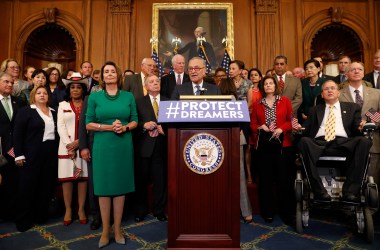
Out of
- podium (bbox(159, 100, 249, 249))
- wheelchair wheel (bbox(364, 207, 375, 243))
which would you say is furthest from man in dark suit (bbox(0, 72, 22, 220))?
wheelchair wheel (bbox(364, 207, 375, 243))

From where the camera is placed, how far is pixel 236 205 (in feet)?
6.48

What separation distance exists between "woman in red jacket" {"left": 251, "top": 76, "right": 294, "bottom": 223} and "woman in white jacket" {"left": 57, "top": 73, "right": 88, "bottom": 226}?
67.9 inches

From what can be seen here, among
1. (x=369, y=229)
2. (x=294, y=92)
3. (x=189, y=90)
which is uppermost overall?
(x=294, y=92)

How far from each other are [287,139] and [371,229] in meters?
1.03

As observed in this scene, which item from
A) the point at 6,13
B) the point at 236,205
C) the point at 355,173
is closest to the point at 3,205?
the point at 236,205

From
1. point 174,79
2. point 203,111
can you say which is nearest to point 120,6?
point 174,79

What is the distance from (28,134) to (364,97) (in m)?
3.32

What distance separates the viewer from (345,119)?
9.29ft

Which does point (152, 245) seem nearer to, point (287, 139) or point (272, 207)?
point (272, 207)

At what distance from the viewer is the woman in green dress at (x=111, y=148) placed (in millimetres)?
2375

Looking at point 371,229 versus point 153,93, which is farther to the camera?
point 153,93

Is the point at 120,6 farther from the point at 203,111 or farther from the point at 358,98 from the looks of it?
the point at 203,111

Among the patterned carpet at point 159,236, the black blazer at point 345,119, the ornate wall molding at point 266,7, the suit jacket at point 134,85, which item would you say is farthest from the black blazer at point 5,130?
the ornate wall molding at point 266,7

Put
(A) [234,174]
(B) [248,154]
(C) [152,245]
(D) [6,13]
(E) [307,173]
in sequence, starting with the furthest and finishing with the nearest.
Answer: (D) [6,13] < (B) [248,154] < (E) [307,173] < (C) [152,245] < (A) [234,174]
